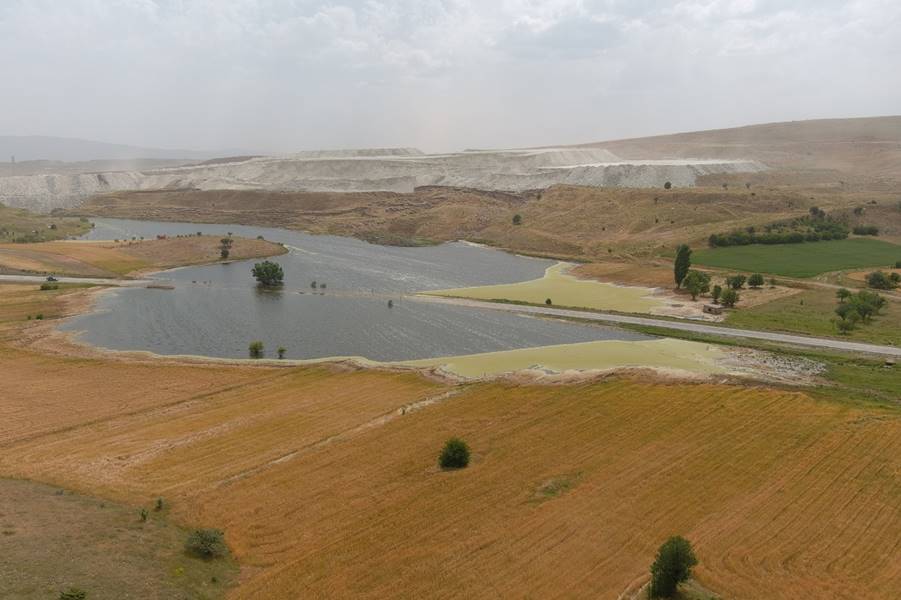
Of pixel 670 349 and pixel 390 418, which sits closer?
pixel 390 418

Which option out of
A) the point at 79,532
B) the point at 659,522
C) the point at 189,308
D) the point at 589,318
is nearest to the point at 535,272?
the point at 589,318

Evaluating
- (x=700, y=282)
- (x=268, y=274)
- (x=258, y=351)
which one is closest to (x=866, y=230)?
(x=700, y=282)

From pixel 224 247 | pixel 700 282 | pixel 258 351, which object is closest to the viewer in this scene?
pixel 258 351

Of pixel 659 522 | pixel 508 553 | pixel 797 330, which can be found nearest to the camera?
pixel 508 553

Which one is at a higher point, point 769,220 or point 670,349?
point 769,220

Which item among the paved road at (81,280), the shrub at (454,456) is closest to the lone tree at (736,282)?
the shrub at (454,456)

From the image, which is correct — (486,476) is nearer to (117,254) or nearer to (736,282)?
(736,282)

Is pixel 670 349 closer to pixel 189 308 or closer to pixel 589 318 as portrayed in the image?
pixel 589 318
